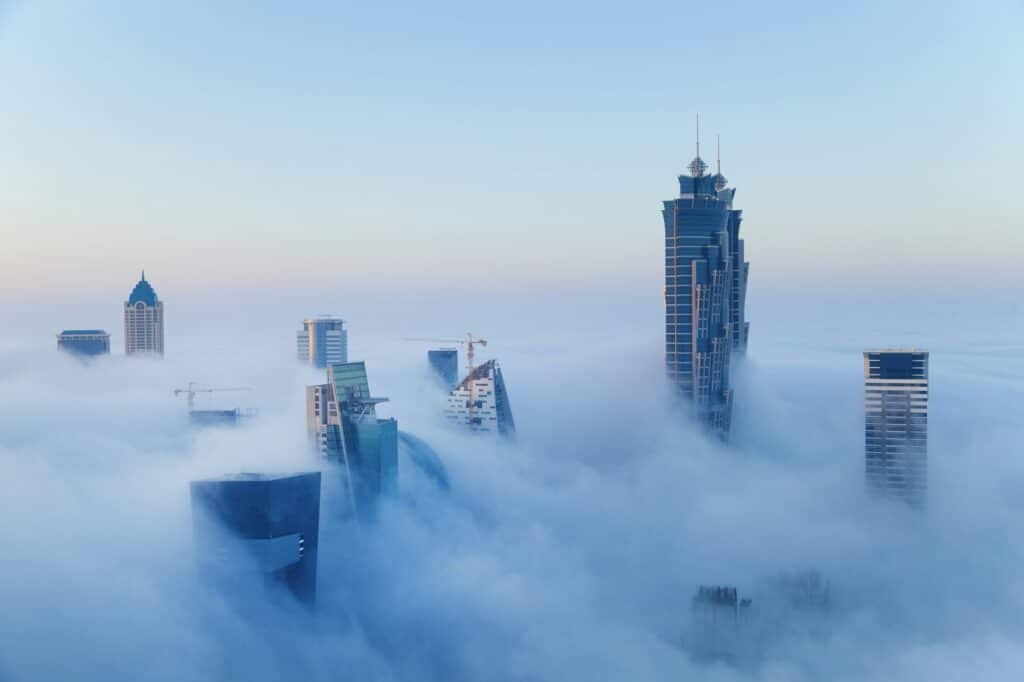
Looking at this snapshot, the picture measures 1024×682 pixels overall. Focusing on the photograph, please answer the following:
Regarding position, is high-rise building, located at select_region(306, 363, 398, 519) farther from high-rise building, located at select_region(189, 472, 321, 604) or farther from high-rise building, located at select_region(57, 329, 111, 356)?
high-rise building, located at select_region(57, 329, 111, 356)

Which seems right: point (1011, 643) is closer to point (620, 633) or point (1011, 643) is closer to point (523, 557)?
point (620, 633)

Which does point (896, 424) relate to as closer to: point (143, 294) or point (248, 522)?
point (248, 522)

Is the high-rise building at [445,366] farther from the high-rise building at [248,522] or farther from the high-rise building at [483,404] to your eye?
the high-rise building at [248,522]

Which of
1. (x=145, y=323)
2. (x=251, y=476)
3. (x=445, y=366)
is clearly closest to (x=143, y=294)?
(x=145, y=323)

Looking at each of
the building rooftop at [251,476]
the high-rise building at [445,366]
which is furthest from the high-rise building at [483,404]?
the building rooftop at [251,476]

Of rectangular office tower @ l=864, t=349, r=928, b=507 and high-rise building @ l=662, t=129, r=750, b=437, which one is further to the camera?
high-rise building @ l=662, t=129, r=750, b=437

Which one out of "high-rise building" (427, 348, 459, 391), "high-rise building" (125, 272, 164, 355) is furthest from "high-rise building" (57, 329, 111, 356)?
"high-rise building" (427, 348, 459, 391)

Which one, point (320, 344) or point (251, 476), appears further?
point (320, 344)
